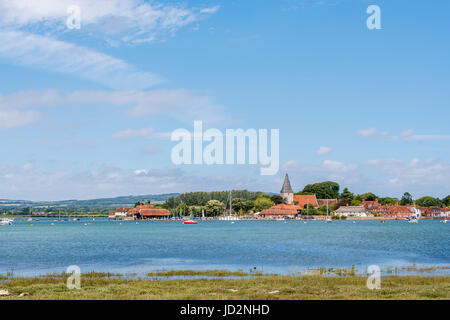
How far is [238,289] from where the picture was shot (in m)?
30.4

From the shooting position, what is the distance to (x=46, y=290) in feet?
98.7

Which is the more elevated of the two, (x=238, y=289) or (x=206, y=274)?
(x=238, y=289)

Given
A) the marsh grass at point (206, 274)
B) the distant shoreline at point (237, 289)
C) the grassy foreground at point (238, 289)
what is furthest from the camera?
the marsh grass at point (206, 274)

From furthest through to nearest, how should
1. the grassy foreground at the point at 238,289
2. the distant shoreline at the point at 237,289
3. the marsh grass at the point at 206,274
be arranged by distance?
the marsh grass at the point at 206,274 < the grassy foreground at the point at 238,289 < the distant shoreline at the point at 237,289

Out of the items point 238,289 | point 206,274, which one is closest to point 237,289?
point 238,289

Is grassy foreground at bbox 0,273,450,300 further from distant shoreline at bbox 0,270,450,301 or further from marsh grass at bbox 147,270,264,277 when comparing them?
marsh grass at bbox 147,270,264,277

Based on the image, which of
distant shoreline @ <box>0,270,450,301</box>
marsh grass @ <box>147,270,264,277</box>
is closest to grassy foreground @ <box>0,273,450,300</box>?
distant shoreline @ <box>0,270,450,301</box>

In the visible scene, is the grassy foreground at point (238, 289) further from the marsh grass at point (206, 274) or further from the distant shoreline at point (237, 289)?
the marsh grass at point (206, 274)

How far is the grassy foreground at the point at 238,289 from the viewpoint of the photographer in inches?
1056

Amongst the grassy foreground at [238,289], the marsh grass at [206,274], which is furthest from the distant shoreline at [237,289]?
the marsh grass at [206,274]

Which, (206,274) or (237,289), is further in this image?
(206,274)

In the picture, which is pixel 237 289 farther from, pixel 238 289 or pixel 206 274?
pixel 206 274
